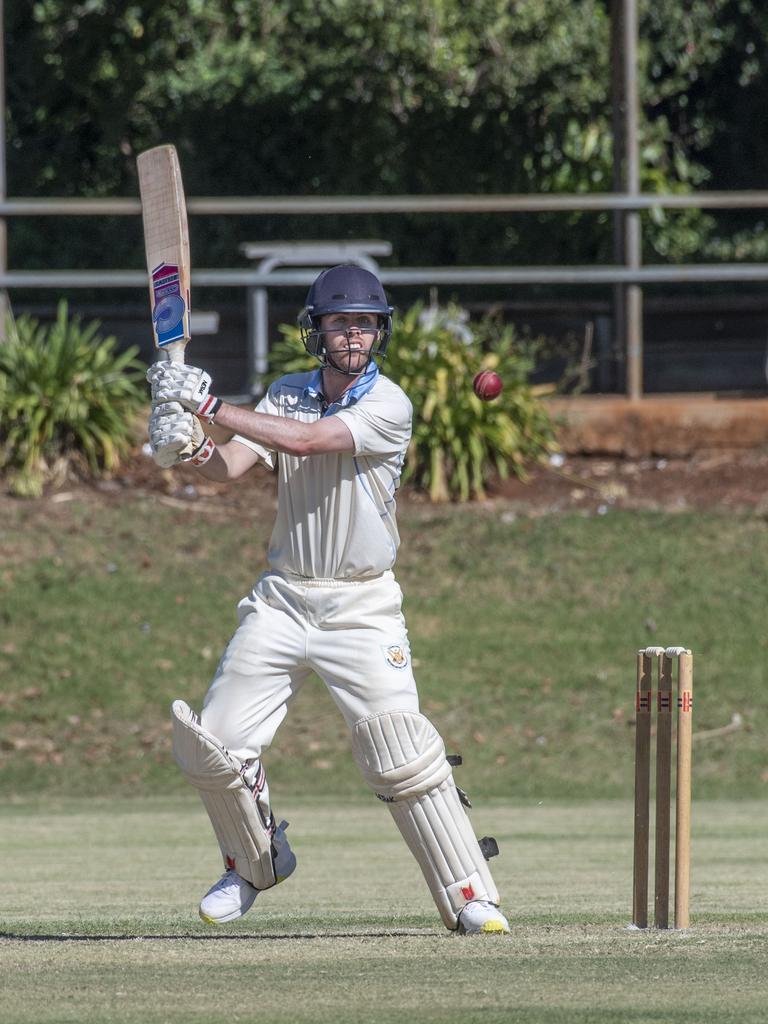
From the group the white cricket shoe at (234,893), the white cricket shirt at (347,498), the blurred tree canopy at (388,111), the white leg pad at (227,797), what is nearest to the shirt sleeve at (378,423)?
the white cricket shirt at (347,498)

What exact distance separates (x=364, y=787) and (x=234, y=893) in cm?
498

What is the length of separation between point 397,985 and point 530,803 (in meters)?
5.76

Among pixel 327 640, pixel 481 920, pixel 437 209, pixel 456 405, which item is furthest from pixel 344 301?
pixel 437 209

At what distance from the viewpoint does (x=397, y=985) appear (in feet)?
14.3

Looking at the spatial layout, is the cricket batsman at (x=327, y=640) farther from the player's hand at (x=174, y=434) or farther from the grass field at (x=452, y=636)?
the grass field at (x=452, y=636)

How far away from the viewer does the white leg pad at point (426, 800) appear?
525 centimetres

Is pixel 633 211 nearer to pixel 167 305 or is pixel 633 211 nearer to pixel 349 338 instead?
pixel 349 338

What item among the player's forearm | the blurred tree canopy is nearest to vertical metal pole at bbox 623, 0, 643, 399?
Result: the blurred tree canopy

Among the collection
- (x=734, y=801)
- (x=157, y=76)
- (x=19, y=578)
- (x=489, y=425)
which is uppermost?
(x=157, y=76)

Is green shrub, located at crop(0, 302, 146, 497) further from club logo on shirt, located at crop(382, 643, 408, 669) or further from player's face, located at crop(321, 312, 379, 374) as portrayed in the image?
club logo on shirt, located at crop(382, 643, 408, 669)

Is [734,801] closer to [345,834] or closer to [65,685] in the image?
[345,834]

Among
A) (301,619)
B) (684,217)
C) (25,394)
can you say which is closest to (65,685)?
(25,394)

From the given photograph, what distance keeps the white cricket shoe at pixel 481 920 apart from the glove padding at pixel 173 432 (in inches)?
59.8

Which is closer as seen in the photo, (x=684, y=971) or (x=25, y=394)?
(x=684, y=971)
